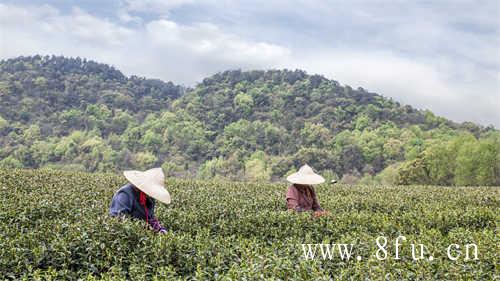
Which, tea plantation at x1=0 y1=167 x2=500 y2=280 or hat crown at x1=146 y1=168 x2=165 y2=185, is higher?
hat crown at x1=146 y1=168 x2=165 y2=185

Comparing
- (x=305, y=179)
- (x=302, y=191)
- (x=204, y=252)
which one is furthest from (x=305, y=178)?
(x=204, y=252)

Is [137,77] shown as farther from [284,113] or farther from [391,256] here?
[391,256]

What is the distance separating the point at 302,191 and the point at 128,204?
3466mm


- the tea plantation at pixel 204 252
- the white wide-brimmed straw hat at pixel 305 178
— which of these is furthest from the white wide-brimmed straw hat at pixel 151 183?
the white wide-brimmed straw hat at pixel 305 178

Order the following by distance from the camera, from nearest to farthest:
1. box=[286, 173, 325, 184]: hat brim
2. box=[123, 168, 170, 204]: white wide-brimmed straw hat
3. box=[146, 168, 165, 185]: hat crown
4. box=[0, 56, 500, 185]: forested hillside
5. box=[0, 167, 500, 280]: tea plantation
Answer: box=[0, 167, 500, 280]: tea plantation, box=[123, 168, 170, 204]: white wide-brimmed straw hat, box=[146, 168, 165, 185]: hat crown, box=[286, 173, 325, 184]: hat brim, box=[0, 56, 500, 185]: forested hillside

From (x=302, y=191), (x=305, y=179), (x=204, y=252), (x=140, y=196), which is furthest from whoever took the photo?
(x=302, y=191)

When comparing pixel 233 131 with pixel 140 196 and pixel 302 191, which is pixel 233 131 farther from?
pixel 140 196

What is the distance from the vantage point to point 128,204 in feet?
19.0

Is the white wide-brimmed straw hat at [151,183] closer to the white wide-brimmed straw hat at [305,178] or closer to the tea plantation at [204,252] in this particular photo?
the tea plantation at [204,252]

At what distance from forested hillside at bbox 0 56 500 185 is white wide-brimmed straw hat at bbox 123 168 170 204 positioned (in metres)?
32.0

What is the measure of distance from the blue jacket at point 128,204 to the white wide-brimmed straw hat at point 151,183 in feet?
0.54

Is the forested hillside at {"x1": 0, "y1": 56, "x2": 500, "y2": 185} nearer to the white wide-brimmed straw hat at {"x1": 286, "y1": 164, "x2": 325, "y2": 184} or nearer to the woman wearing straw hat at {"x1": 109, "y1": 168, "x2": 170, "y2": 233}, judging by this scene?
the white wide-brimmed straw hat at {"x1": 286, "y1": 164, "x2": 325, "y2": 184}

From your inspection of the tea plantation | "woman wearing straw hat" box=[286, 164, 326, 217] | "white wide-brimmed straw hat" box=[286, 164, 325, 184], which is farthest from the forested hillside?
the tea plantation

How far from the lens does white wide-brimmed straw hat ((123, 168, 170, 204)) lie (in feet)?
18.4
